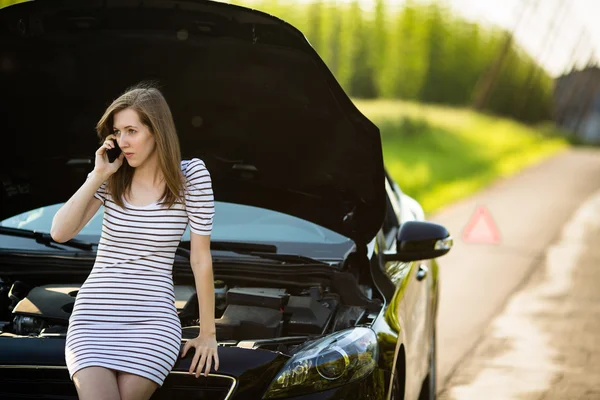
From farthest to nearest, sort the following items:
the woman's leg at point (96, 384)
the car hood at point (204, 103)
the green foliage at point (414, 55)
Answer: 1. the green foliage at point (414, 55)
2. the car hood at point (204, 103)
3. the woman's leg at point (96, 384)

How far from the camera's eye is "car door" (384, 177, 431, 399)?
4.41 meters

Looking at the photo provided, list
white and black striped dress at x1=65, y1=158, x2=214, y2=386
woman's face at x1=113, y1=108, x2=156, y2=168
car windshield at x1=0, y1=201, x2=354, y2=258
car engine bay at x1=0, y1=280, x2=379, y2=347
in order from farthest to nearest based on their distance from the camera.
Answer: car windshield at x1=0, y1=201, x2=354, y2=258
car engine bay at x1=0, y1=280, x2=379, y2=347
woman's face at x1=113, y1=108, x2=156, y2=168
white and black striped dress at x1=65, y1=158, x2=214, y2=386

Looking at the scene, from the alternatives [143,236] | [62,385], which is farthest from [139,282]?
[62,385]

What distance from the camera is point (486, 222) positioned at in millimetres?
13438

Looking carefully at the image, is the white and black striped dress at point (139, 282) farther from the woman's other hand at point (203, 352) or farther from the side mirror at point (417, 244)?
the side mirror at point (417, 244)

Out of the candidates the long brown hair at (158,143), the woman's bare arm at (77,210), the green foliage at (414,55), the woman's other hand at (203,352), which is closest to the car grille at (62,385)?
the woman's other hand at (203,352)

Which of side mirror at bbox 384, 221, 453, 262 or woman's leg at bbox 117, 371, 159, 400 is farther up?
woman's leg at bbox 117, 371, 159, 400

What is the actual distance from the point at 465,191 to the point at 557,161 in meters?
17.8

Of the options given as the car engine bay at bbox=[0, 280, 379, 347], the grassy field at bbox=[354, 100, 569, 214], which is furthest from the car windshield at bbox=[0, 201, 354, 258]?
the grassy field at bbox=[354, 100, 569, 214]

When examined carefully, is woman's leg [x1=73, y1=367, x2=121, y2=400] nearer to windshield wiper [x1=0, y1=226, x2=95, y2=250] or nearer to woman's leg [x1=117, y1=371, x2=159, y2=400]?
woman's leg [x1=117, y1=371, x2=159, y2=400]

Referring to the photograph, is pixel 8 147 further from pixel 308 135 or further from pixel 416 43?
pixel 416 43

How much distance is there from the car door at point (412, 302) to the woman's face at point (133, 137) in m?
1.43

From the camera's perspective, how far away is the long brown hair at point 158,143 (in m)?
3.39

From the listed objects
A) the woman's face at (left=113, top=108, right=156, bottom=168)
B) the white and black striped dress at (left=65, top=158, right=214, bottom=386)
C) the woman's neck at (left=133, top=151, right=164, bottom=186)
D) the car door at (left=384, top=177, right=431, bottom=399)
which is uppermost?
the woman's face at (left=113, top=108, right=156, bottom=168)
